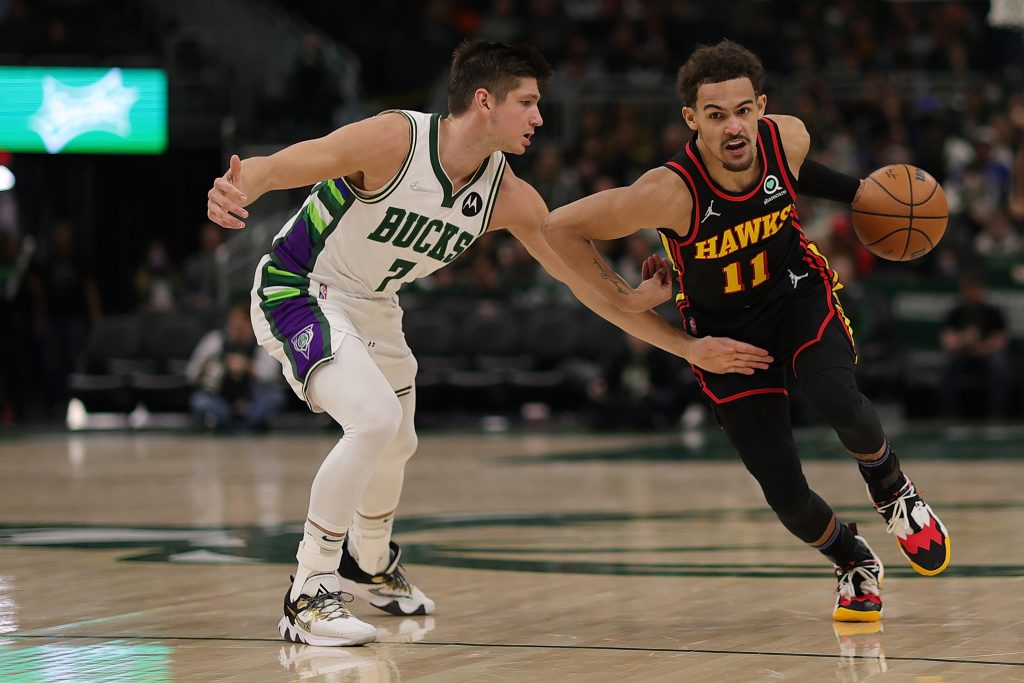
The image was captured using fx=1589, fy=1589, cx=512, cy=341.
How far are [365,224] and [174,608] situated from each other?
1636 millimetres

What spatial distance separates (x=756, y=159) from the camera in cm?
565

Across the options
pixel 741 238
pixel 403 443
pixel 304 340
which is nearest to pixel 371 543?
pixel 403 443

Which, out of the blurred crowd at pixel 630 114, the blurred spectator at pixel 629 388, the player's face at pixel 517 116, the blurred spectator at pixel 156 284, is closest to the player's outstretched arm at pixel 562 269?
the player's face at pixel 517 116

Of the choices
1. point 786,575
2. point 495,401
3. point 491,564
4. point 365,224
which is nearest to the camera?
point 365,224

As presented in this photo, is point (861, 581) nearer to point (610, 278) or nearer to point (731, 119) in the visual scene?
point (610, 278)

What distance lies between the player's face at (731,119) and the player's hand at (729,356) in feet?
2.01

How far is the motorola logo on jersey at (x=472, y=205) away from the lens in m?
5.66

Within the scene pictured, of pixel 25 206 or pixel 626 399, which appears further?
pixel 25 206

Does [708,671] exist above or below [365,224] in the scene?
below

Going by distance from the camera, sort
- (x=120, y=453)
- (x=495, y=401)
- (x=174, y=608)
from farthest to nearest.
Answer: (x=495, y=401)
(x=120, y=453)
(x=174, y=608)

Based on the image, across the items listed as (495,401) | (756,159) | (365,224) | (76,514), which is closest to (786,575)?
(756,159)

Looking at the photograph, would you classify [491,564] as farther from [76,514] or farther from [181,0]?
[181,0]

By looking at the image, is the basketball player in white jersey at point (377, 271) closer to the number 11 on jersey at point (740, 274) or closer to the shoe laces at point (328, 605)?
the shoe laces at point (328, 605)

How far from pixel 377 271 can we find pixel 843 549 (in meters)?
1.95
